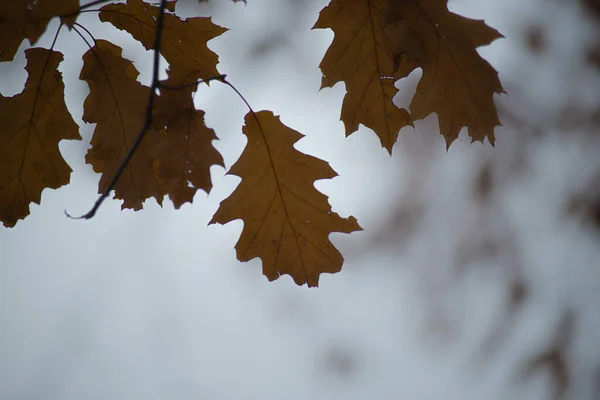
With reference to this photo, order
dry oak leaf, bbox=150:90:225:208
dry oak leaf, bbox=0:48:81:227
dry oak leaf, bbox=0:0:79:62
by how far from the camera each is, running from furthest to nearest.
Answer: dry oak leaf, bbox=0:48:81:227, dry oak leaf, bbox=150:90:225:208, dry oak leaf, bbox=0:0:79:62

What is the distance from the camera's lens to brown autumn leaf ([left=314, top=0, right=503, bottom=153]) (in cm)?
84

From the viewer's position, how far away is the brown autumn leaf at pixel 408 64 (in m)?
0.84

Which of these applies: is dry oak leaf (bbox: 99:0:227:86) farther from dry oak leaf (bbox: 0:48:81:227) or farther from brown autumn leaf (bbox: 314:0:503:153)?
brown autumn leaf (bbox: 314:0:503:153)

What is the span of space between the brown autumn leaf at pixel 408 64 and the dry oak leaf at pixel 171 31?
0.27m

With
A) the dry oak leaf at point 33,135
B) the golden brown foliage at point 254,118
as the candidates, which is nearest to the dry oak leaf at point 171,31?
the golden brown foliage at point 254,118

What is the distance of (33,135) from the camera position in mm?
999

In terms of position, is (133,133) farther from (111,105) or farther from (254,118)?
(254,118)

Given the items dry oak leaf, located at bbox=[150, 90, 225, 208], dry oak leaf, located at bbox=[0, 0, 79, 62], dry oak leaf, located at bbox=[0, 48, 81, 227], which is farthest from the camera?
dry oak leaf, located at bbox=[0, 48, 81, 227]

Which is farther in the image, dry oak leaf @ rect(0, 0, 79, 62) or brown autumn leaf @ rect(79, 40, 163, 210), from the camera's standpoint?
brown autumn leaf @ rect(79, 40, 163, 210)

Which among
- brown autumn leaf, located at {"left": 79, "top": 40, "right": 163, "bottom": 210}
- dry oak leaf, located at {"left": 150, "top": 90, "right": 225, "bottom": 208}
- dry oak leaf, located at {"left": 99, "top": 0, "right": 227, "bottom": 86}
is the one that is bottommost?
dry oak leaf, located at {"left": 150, "top": 90, "right": 225, "bottom": 208}

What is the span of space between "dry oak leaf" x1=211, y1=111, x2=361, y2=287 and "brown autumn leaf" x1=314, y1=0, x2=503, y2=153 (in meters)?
0.17

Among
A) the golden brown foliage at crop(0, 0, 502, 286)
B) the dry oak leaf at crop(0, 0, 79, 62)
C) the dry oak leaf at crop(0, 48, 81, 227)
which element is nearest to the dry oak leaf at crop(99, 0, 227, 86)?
the golden brown foliage at crop(0, 0, 502, 286)

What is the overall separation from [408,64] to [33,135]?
2.70 feet

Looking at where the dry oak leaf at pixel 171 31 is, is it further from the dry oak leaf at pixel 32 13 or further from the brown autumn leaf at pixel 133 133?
the dry oak leaf at pixel 32 13
